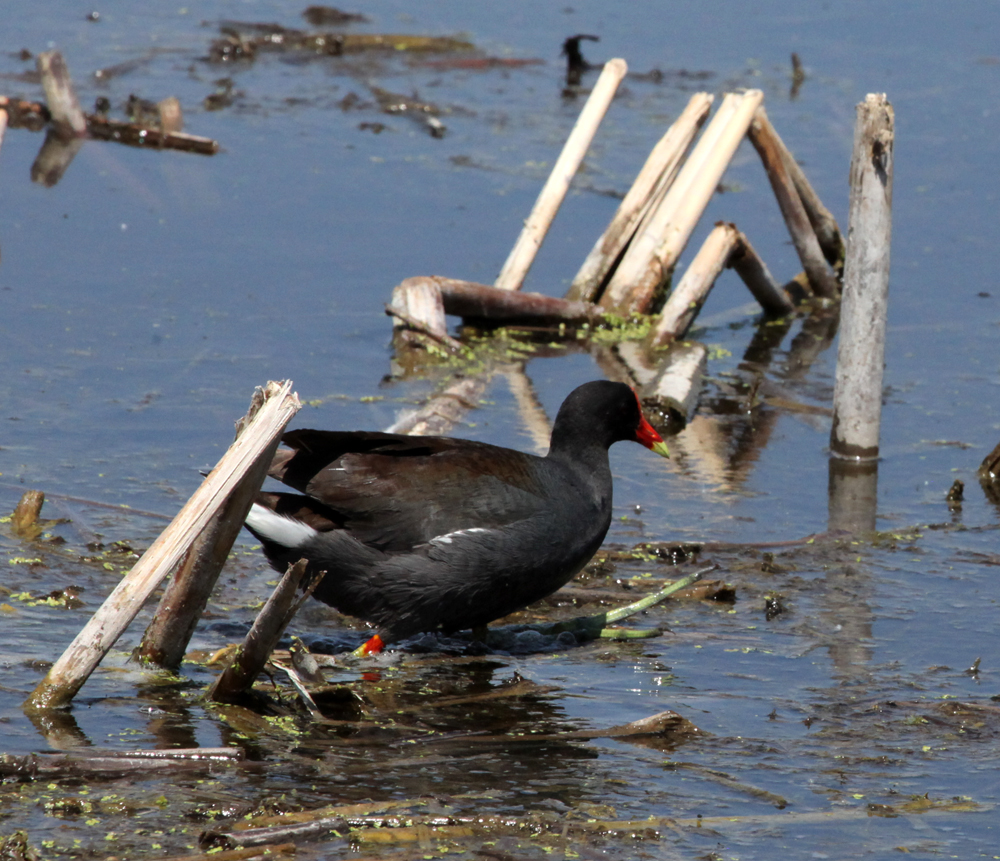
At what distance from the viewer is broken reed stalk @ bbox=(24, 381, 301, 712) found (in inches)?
157

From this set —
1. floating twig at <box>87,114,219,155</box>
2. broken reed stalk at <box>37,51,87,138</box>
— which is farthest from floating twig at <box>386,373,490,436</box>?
broken reed stalk at <box>37,51,87,138</box>

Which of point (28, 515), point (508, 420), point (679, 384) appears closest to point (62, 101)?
point (508, 420)

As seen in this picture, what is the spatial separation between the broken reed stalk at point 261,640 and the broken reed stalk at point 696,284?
18.2ft

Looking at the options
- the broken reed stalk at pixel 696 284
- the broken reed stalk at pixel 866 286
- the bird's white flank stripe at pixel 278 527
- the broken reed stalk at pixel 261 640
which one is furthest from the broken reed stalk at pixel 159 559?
the broken reed stalk at pixel 696 284

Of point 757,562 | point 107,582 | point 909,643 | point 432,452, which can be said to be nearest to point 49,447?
point 107,582

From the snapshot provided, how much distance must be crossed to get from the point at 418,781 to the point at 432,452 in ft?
5.29

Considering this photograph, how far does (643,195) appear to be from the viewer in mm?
9617

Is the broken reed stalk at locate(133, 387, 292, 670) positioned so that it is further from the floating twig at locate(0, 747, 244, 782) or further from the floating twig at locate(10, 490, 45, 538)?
the floating twig at locate(10, 490, 45, 538)

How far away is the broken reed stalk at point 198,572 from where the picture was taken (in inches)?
169

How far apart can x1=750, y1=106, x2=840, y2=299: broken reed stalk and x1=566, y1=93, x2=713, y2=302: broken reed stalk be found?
1.35 feet

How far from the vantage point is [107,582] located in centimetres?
553

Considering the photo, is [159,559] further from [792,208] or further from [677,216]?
[792,208]

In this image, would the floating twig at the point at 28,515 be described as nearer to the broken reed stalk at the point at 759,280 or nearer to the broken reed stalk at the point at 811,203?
the broken reed stalk at the point at 759,280

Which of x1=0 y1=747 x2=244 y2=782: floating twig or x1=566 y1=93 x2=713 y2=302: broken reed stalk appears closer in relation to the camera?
x1=0 y1=747 x2=244 y2=782: floating twig
